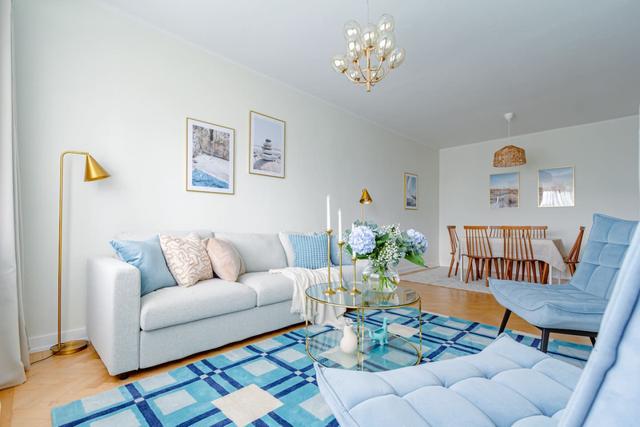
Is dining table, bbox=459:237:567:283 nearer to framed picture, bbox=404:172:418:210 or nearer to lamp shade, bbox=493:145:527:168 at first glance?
lamp shade, bbox=493:145:527:168

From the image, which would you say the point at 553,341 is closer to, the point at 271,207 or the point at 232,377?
the point at 232,377

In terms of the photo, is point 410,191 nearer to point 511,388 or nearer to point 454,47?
point 454,47

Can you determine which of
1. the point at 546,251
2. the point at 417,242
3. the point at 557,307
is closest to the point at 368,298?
the point at 417,242

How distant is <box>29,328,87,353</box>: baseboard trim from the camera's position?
85.4 inches

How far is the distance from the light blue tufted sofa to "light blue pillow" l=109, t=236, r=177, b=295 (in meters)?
1.58

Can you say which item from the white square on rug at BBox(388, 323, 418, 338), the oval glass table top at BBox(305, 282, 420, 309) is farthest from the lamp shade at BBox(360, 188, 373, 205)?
the oval glass table top at BBox(305, 282, 420, 309)

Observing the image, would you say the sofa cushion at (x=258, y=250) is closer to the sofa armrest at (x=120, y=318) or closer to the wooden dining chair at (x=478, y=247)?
the sofa armrest at (x=120, y=318)

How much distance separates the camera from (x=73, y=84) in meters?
2.37

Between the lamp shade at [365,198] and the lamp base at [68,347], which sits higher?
the lamp shade at [365,198]

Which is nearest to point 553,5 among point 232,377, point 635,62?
point 635,62

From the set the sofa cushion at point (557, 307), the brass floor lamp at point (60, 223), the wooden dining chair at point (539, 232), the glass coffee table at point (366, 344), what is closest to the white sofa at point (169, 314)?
the brass floor lamp at point (60, 223)

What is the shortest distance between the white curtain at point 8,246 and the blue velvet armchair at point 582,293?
113 inches

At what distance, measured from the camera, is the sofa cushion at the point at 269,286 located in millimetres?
2418

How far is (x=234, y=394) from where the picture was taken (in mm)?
1614
